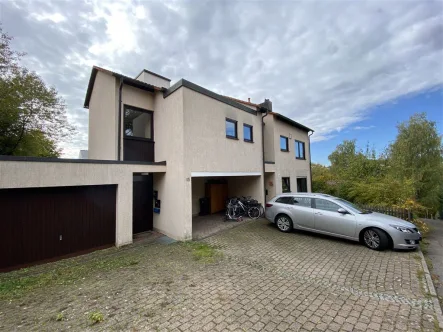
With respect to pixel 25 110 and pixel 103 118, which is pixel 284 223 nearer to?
pixel 103 118

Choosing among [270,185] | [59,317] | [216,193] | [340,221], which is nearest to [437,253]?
[340,221]

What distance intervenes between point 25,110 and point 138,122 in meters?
8.81

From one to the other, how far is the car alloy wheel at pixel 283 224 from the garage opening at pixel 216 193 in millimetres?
2725

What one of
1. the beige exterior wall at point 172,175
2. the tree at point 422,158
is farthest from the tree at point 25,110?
the tree at point 422,158

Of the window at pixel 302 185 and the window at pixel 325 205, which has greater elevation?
the window at pixel 302 185

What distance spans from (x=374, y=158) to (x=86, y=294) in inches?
835

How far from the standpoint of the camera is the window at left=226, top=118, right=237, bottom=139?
373 inches

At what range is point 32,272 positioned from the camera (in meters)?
4.98

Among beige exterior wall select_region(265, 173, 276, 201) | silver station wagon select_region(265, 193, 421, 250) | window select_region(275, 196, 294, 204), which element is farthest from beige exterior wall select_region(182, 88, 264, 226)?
silver station wagon select_region(265, 193, 421, 250)

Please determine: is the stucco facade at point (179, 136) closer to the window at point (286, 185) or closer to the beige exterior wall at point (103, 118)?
the beige exterior wall at point (103, 118)

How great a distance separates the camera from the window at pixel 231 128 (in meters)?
9.47

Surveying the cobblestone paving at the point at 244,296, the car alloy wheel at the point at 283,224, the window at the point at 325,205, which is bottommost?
the cobblestone paving at the point at 244,296

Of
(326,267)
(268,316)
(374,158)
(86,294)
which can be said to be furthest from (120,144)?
(374,158)

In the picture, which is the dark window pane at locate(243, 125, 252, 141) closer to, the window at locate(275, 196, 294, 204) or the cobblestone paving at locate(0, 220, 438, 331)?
the window at locate(275, 196, 294, 204)
